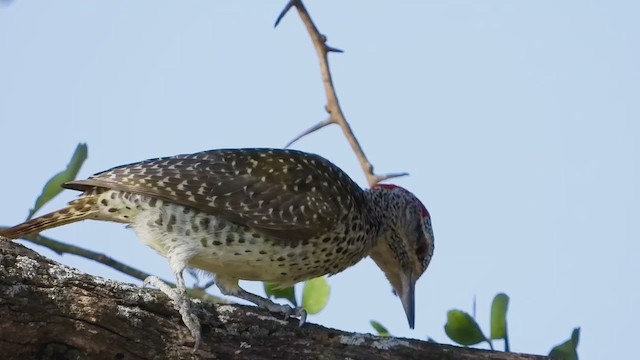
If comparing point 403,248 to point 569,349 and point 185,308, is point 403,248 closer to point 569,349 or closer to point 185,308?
point 569,349

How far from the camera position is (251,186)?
4.82m

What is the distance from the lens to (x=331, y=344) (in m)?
3.76

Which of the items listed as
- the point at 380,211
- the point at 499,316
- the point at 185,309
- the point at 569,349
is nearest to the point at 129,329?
the point at 185,309

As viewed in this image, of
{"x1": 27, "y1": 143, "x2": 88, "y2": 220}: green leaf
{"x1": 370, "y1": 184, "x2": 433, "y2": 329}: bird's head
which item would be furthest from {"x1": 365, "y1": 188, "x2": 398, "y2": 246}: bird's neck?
{"x1": 27, "y1": 143, "x2": 88, "y2": 220}: green leaf

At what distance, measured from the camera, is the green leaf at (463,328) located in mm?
3994

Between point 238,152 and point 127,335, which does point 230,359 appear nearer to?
point 127,335

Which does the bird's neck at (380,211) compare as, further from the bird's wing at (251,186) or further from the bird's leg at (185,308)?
the bird's leg at (185,308)

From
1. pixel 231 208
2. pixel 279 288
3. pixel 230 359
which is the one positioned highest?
pixel 231 208

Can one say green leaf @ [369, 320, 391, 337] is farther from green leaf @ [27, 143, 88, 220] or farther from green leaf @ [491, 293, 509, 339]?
green leaf @ [27, 143, 88, 220]

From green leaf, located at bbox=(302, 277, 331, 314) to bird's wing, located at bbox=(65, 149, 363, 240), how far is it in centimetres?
23

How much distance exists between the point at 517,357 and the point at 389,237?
211cm

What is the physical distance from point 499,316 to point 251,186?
1466 millimetres

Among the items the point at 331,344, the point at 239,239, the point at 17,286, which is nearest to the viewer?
the point at 17,286

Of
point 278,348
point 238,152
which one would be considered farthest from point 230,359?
point 238,152
